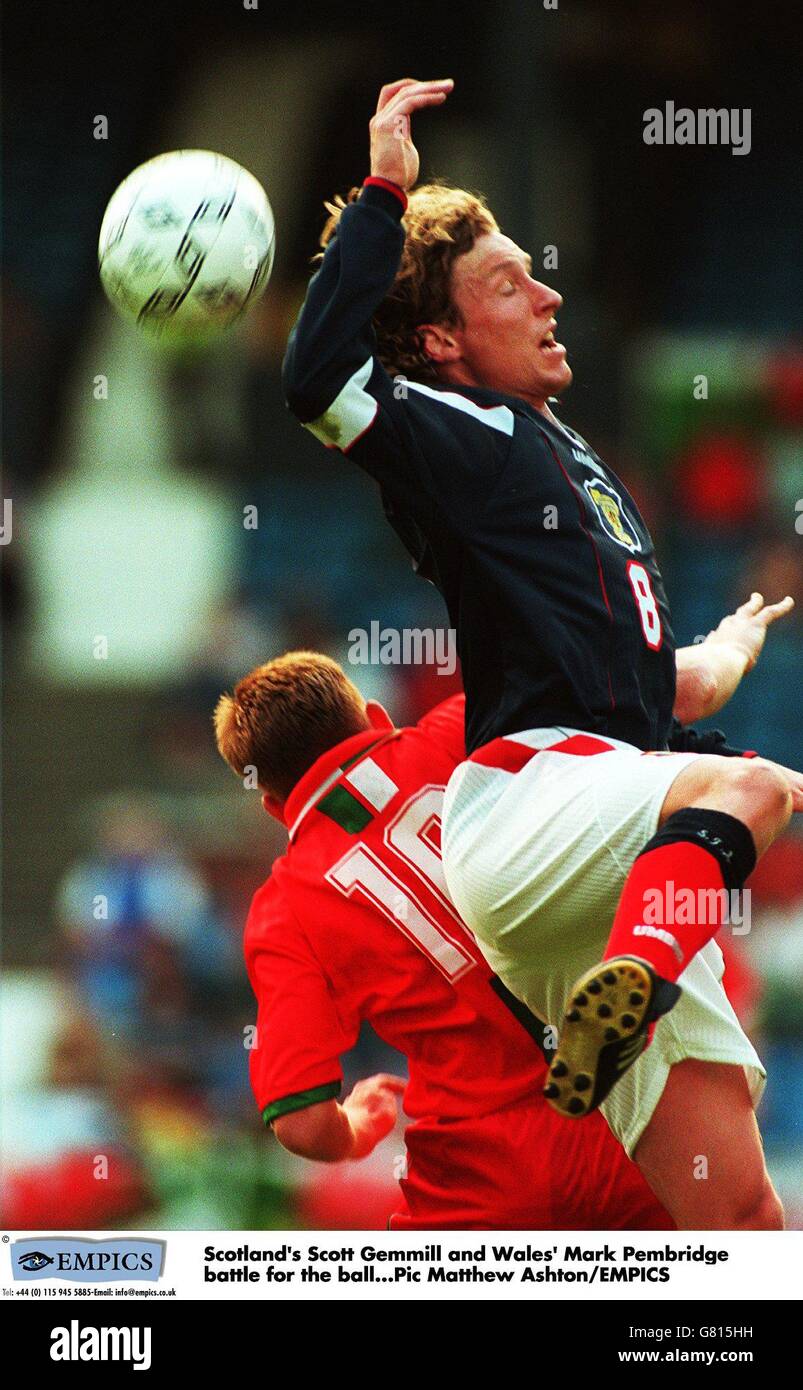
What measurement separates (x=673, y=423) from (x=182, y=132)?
164 inches

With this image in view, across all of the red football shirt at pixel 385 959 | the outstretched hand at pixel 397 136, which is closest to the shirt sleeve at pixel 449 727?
the red football shirt at pixel 385 959

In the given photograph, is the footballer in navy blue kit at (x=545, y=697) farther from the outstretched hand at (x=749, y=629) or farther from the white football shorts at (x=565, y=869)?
the outstretched hand at (x=749, y=629)

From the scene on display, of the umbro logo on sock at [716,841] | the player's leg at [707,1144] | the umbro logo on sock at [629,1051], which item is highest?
the umbro logo on sock at [716,841]

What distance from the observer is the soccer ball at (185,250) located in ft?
11.3

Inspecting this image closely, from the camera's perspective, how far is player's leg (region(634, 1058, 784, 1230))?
309 centimetres

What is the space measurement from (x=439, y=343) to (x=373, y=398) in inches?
17.3

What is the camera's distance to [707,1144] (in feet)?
10.1

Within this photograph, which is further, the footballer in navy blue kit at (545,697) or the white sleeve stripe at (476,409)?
the white sleeve stripe at (476,409)

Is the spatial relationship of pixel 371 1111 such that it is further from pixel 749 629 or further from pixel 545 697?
pixel 749 629

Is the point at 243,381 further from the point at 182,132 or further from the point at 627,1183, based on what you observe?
the point at 627,1183
